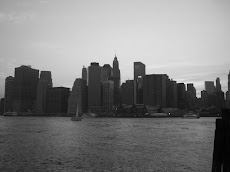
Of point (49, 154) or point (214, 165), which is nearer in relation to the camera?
point (214, 165)

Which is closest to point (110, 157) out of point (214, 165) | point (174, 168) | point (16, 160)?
point (174, 168)

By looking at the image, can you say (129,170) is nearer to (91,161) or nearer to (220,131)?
(91,161)

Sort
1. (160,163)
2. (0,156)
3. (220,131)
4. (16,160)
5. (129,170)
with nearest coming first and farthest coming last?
(220,131), (129,170), (160,163), (16,160), (0,156)

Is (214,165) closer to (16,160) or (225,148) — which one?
(225,148)

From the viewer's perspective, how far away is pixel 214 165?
662 inches

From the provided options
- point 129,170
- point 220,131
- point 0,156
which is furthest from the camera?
point 0,156

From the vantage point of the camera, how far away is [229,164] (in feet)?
53.7

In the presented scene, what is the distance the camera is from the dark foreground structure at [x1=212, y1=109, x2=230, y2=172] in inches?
632

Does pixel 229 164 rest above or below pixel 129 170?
above

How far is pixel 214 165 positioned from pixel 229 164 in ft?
3.01

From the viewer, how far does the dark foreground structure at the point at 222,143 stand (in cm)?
1606

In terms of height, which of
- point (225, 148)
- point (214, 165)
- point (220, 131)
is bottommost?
point (214, 165)

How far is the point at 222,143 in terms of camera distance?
16438 millimetres

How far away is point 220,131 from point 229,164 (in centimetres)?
217
